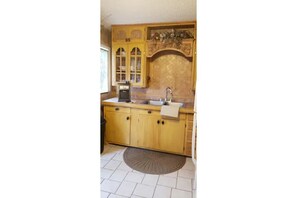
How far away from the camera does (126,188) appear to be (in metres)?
1.87

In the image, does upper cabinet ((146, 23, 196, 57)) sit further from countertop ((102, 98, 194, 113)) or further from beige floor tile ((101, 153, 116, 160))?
beige floor tile ((101, 153, 116, 160))

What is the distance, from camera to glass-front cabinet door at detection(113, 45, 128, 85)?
10.2 feet

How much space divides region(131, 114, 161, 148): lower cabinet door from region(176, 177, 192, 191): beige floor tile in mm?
807

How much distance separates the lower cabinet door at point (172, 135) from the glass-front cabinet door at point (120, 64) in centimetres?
124

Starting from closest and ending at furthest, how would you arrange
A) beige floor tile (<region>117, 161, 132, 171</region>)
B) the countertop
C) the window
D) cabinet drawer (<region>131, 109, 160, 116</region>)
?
beige floor tile (<region>117, 161, 132, 171</region>) → the countertop → cabinet drawer (<region>131, 109, 160, 116</region>) → the window

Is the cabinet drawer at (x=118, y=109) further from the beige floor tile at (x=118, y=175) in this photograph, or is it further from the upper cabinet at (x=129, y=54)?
the beige floor tile at (x=118, y=175)

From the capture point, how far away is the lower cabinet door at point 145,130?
2.72 m

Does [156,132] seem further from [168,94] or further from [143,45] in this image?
[143,45]

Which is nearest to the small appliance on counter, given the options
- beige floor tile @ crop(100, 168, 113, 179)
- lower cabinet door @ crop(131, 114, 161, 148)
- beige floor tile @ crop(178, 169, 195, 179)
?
lower cabinet door @ crop(131, 114, 161, 148)
